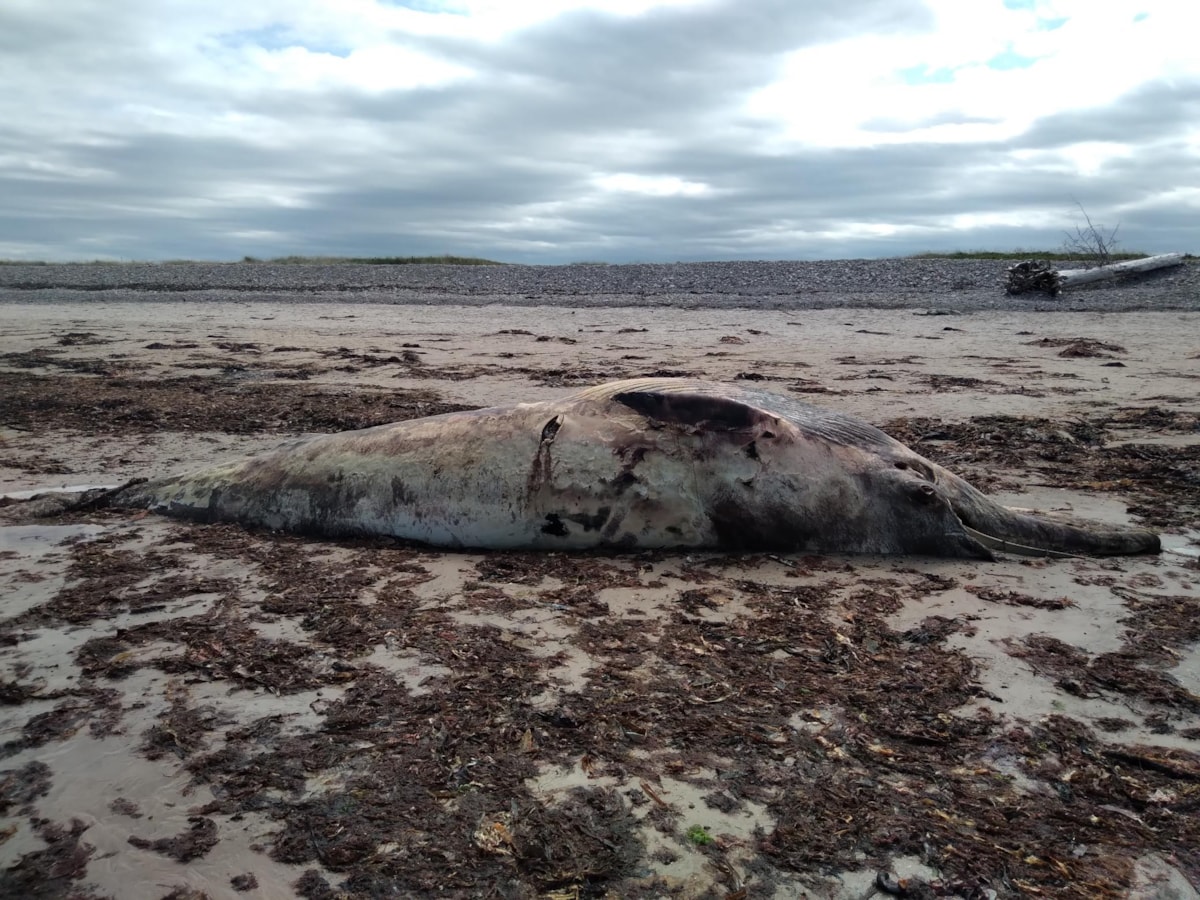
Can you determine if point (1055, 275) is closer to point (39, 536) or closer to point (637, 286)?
point (637, 286)

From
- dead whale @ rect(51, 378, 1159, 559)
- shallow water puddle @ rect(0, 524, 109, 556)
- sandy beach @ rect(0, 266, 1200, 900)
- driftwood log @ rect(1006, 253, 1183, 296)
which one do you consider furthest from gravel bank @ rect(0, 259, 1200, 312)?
shallow water puddle @ rect(0, 524, 109, 556)

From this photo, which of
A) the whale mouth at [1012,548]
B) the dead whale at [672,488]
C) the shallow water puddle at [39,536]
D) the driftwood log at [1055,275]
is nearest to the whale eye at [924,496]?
the dead whale at [672,488]

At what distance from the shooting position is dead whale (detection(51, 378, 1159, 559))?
394 cm

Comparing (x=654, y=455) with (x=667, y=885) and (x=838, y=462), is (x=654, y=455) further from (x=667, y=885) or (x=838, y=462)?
(x=667, y=885)

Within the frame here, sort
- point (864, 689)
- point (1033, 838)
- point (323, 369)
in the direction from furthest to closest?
point (323, 369)
point (864, 689)
point (1033, 838)

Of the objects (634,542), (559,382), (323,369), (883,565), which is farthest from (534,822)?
(323,369)

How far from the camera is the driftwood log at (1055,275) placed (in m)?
14.6

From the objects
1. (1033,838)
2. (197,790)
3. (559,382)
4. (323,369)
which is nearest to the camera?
(1033,838)

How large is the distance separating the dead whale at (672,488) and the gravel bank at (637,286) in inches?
417

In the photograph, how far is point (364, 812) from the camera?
2.07m

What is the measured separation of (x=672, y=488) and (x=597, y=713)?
165 centimetres

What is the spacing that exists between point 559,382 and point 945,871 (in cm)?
662

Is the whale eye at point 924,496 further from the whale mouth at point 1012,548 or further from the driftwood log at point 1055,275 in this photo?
the driftwood log at point 1055,275

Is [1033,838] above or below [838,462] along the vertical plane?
below
